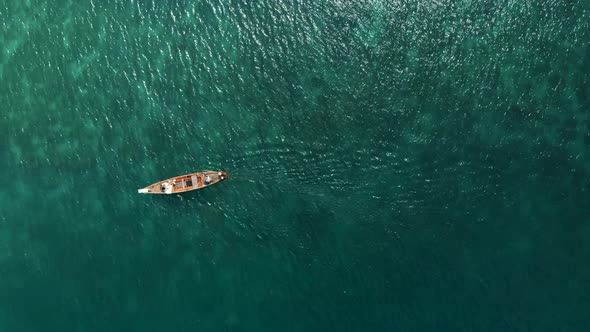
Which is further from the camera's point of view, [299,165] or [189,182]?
[299,165]

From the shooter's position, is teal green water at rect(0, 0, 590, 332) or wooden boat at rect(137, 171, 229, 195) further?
wooden boat at rect(137, 171, 229, 195)

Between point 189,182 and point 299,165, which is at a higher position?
point 189,182

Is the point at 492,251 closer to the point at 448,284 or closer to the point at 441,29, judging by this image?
the point at 448,284

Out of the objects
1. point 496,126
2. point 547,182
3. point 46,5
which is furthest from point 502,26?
point 46,5

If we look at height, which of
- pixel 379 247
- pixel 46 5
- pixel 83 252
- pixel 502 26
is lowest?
pixel 379 247

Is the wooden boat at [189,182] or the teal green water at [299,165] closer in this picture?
the teal green water at [299,165]
